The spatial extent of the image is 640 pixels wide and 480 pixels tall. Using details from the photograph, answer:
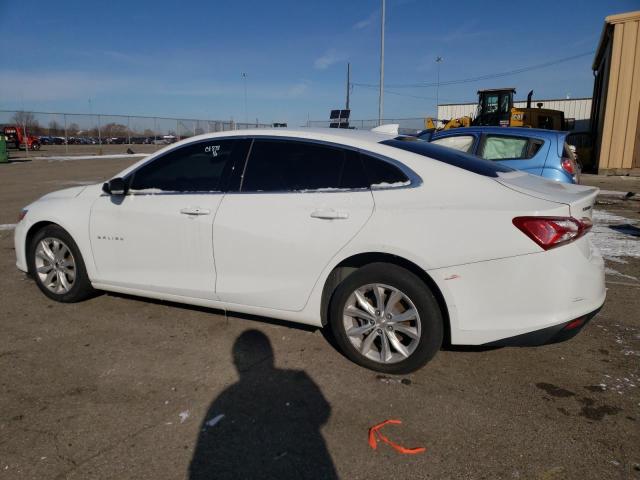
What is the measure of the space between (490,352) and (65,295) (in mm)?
3731

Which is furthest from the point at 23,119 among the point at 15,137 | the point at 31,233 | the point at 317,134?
the point at 317,134

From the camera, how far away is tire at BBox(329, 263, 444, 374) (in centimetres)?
296

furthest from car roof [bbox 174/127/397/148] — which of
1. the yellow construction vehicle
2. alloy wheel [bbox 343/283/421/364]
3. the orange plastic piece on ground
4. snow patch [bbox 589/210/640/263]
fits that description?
the yellow construction vehicle

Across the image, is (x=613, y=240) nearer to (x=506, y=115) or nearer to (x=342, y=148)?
(x=342, y=148)

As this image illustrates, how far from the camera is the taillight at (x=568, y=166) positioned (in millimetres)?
6818

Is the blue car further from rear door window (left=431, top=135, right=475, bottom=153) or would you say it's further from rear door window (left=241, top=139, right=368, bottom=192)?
rear door window (left=241, top=139, right=368, bottom=192)

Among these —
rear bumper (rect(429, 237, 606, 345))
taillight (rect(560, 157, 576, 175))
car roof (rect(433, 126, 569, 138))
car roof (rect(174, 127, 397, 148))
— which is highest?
car roof (rect(433, 126, 569, 138))

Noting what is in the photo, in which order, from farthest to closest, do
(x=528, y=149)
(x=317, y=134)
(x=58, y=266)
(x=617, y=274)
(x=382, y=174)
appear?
(x=528, y=149) → (x=617, y=274) → (x=58, y=266) → (x=317, y=134) → (x=382, y=174)

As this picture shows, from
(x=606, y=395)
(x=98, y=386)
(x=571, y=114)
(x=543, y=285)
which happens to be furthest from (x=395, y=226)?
(x=571, y=114)

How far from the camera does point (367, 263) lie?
3154 mm

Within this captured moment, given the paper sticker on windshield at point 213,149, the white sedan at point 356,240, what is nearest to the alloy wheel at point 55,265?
the white sedan at point 356,240

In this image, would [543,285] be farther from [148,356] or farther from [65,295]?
[65,295]

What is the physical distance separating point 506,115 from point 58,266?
71.2 ft

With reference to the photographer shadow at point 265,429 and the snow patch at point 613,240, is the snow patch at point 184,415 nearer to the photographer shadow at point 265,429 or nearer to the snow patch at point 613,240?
the photographer shadow at point 265,429
